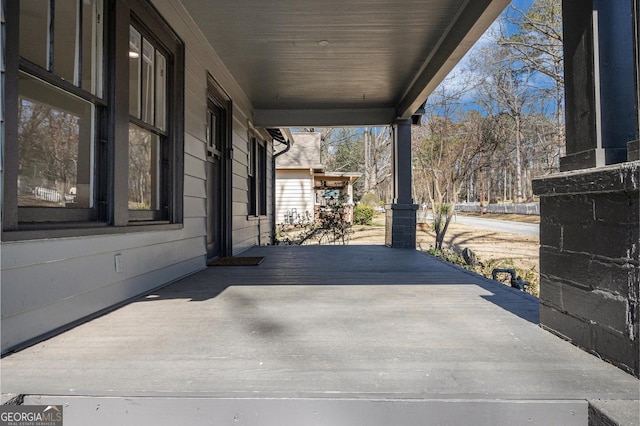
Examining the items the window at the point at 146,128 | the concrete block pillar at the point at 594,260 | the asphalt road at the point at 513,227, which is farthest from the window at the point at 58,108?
the asphalt road at the point at 513,227

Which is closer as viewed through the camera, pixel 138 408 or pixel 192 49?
pixel 138 408

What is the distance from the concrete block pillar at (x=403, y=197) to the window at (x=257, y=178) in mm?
2627

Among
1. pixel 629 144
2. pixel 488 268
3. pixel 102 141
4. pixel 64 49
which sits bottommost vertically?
pixel 488 268

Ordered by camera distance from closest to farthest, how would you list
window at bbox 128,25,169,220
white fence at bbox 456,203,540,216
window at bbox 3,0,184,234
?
window at bbox 3,0,184,234 → window at bbox 128,25,169,220 → white fence at bbox 456,203,540,216

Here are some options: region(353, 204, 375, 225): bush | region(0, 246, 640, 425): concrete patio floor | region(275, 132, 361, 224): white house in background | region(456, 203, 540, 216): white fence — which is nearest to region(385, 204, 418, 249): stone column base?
region(0, 246, 640, 425): concrete patio floor

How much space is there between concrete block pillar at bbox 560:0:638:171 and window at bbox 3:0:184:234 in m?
2.73

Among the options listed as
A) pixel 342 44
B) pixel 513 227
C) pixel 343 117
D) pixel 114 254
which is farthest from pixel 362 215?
pixel 114 254

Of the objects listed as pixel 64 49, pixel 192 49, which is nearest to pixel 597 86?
pixel 64 49

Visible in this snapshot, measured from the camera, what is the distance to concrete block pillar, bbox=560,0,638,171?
1.72 meters

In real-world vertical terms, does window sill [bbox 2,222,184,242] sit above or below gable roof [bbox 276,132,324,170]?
below

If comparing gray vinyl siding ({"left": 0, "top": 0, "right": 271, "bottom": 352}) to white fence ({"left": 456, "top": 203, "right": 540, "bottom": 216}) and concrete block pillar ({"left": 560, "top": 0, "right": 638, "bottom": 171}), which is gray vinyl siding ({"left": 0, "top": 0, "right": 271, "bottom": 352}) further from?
white fence ({"left": 456, "top": 203, "right": 540, "bottom": 216})

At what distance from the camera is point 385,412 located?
4.20 ft

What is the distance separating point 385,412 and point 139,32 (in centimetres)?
323

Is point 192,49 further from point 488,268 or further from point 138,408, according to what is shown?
point 488,268
